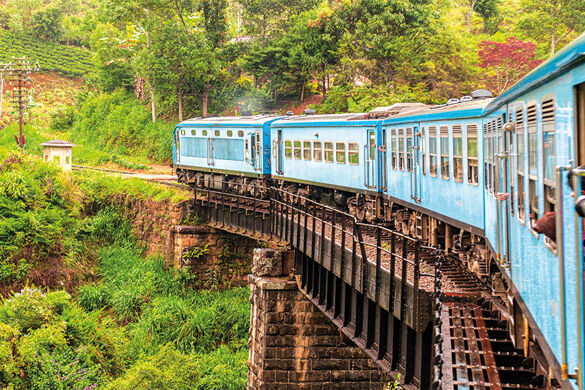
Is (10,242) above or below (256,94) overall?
below

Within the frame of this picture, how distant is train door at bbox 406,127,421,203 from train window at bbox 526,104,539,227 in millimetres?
8899

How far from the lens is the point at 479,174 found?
36.3 ft

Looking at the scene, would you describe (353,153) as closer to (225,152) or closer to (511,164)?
(225,152)

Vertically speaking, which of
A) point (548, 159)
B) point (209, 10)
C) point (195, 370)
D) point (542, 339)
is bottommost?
→ point (195, 370)

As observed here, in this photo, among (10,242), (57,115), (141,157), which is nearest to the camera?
(10,242)

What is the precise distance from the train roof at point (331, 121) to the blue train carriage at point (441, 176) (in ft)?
3.36

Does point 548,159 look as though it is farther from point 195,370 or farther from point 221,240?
point 221,240

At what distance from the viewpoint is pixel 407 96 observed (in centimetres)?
3494

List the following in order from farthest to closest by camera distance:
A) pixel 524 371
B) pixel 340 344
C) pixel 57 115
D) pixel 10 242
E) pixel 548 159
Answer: pixel 57 115 < pixel 10 242 < pixel 340 344 < pixel 524 371 < pixel 548 159

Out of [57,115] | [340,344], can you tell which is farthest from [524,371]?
[57,115]

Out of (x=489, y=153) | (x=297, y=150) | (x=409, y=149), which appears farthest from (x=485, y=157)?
(x=297, y=150)

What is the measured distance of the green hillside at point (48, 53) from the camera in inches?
2891

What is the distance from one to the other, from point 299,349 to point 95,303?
36.2ft

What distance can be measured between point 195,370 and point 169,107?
28.5m
